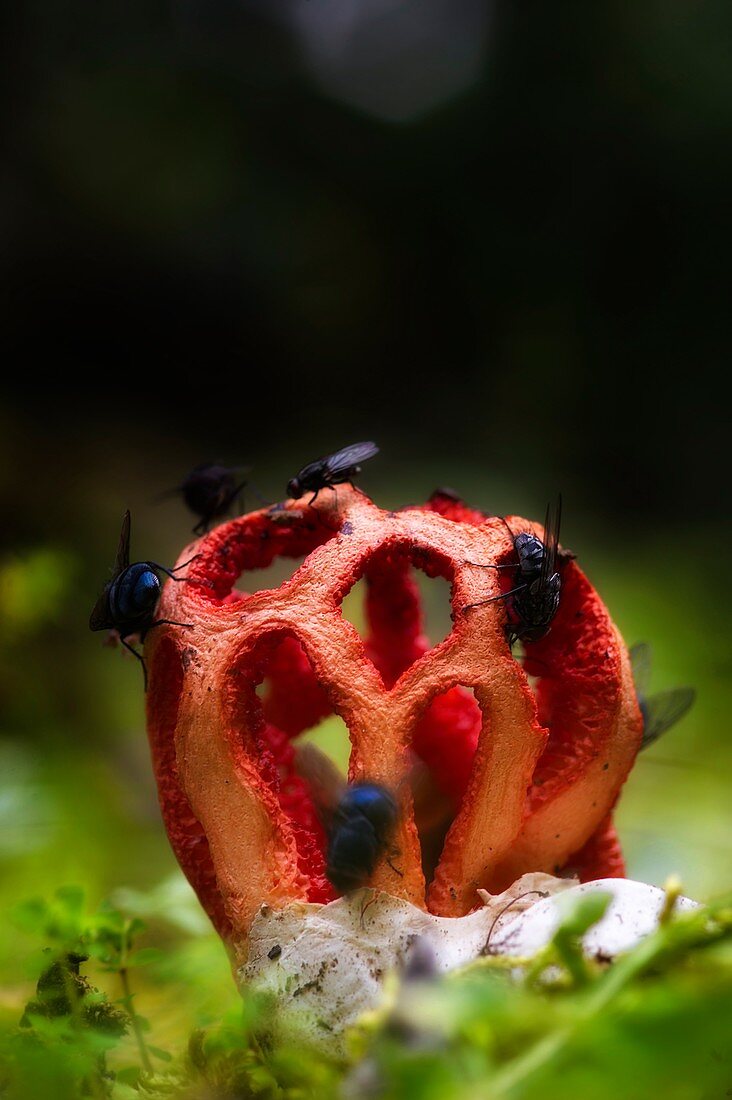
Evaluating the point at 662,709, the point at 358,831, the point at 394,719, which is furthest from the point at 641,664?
the point at 358,831

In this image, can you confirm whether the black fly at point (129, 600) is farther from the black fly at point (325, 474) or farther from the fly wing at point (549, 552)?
the fly wing at point (549, 552)

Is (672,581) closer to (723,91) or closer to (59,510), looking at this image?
(723,91)

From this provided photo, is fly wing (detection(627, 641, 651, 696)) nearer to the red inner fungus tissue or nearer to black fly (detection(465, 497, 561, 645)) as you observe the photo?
the red inner fungus tissue

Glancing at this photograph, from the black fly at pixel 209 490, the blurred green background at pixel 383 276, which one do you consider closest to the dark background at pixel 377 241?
the blurred green background at pixel 383 276

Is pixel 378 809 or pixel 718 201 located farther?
pixel 718 201

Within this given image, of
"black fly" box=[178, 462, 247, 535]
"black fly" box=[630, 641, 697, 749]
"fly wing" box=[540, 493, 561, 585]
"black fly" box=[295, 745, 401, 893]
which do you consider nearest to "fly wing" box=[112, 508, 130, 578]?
"black fly" box=[178, 462, 247, 535]

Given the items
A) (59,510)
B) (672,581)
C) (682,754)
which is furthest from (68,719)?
(672,581)

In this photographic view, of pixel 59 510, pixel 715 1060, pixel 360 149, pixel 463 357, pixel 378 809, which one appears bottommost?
pixel 715 1060
